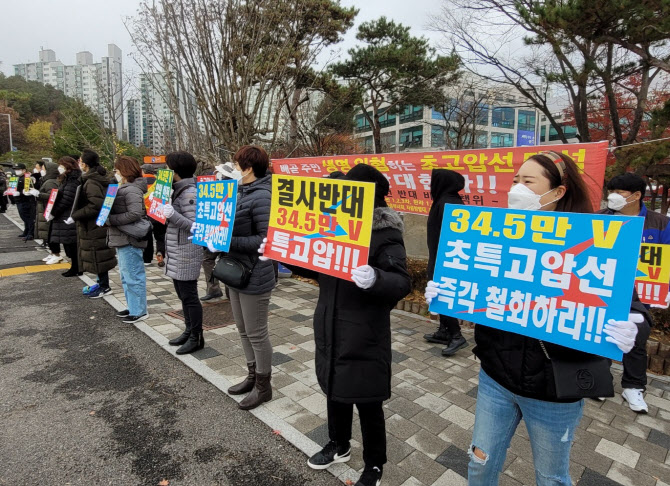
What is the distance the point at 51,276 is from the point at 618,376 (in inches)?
379

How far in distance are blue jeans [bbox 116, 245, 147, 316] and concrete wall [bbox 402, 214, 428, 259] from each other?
549 centimetres

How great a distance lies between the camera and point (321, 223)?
2.34 metres

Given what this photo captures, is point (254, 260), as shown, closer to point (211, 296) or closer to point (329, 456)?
point (329, 456)

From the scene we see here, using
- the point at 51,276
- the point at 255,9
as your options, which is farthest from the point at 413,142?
the point at 51,276

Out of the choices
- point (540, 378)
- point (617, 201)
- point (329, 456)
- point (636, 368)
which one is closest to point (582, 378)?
point (540, 378)

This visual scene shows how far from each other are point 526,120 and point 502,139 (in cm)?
642

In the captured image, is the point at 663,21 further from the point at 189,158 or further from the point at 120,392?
the point at 120,392

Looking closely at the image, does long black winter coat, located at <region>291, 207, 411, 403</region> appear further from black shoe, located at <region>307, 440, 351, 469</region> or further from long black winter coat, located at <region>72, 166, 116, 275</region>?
long black winter coat, located at <region>72, 166, 116, 275</region>

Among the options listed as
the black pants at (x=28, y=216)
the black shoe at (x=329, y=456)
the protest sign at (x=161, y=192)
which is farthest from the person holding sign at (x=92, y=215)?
the black pants at (x=28, y=216)

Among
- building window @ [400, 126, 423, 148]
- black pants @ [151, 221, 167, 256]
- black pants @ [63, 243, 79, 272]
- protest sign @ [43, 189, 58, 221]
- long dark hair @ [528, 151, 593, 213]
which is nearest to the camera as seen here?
long dark hair @ [528, 151, 593, 213]

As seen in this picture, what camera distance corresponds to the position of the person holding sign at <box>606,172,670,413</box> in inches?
135

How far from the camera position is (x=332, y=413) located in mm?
2521

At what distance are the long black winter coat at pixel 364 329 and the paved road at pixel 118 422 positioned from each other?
825 mm

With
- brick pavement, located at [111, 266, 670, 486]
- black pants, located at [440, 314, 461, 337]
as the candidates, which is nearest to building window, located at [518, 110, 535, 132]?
black pants, located at [440, 314, 461, 337]
